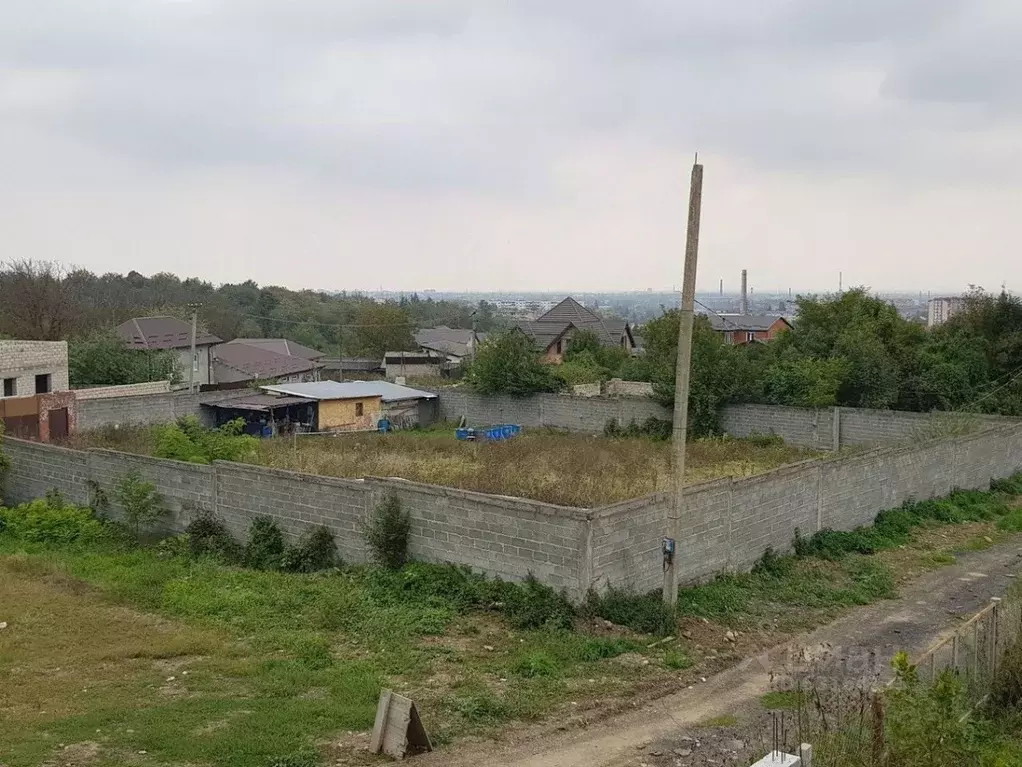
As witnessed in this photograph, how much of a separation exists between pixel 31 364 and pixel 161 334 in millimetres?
20369

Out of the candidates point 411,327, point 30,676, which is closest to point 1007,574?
point 30,676

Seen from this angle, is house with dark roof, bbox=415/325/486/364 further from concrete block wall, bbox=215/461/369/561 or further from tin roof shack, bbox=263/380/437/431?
concrete block wall, bbox=215/461/369/561

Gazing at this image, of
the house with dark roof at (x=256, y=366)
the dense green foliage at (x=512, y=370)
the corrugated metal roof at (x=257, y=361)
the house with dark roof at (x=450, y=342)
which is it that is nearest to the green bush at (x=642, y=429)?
the dense green foliage at (x=512, y=370)

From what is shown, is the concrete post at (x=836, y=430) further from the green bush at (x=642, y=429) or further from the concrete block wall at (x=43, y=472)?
the concrete block wall at (x=43, y=472)

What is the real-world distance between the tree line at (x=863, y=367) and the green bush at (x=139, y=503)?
52.5 ft

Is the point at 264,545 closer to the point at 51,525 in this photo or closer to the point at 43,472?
the point at 51,525

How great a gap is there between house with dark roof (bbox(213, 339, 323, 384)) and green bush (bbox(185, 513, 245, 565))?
28.4m

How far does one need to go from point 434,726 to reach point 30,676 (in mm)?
4526

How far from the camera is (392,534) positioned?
11922 mm

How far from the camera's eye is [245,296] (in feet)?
322

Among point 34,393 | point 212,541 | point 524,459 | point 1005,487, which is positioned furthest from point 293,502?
point 1005,487

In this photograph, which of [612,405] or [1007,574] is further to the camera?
[612,405]

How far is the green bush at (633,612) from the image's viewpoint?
10094 millimetres

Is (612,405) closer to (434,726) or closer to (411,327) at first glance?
(434,726)
